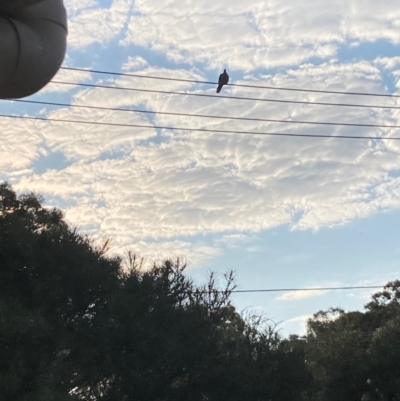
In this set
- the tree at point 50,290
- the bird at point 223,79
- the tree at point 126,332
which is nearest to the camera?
the bird at point 223,79

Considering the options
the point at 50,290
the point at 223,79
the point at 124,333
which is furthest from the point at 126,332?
the point at 223,79

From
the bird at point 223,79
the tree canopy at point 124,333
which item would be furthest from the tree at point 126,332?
the bird at point 223,79

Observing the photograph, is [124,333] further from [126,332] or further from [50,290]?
[50,290]

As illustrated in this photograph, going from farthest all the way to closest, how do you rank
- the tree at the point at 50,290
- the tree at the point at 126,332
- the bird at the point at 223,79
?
the tree at the point at 126,332 → the tree at the point at 50,290 → the bird at the point at 223,79

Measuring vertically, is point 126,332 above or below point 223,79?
below

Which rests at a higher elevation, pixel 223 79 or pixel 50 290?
pixel 223 79

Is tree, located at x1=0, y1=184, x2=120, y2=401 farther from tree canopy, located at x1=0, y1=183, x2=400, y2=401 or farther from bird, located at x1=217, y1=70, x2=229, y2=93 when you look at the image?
bird, located at x1=217, y1=70, x2=229, y2=93

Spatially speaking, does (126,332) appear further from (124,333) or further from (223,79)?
(223,79)

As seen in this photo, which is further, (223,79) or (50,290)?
(50,290)

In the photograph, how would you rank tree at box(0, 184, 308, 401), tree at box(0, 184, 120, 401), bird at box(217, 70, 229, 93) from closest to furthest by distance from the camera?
bird at box(217, 70, 229, 93), tree at box(0, 184, 120, 401), tree at box(0, 184, 308, 401)

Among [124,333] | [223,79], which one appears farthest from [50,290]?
[223,79]

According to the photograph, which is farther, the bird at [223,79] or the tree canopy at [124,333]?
the tree canopy at [124,333]

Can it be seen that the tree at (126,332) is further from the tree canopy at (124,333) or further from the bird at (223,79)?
the bird at (223,79)

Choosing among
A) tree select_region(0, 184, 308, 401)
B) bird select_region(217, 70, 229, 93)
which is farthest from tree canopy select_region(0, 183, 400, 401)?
bird select_region(217, 70, 229, 93)
